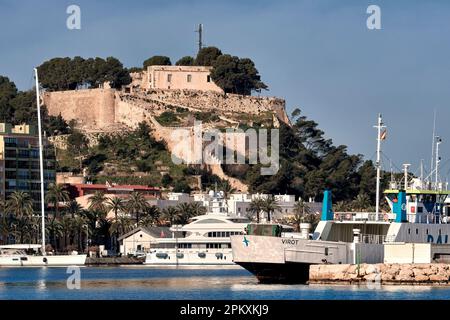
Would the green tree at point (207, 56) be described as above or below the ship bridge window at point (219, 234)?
above

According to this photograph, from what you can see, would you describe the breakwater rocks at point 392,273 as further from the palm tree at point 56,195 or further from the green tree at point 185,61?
the green tree at point 185,61

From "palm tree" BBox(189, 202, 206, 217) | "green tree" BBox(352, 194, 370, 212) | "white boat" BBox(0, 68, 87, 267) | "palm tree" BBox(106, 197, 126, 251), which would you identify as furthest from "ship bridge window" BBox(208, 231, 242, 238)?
"green tree" BBox(352, 194, 370, 212)

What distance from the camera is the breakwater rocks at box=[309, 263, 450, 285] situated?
4859 centimetres

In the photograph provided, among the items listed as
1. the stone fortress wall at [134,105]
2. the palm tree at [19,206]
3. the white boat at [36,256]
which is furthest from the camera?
the stone fortress wall at [134,105]

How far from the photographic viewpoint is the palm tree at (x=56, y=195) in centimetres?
12117

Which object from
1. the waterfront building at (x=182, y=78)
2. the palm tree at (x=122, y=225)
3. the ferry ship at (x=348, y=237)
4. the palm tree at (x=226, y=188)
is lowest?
the palm tree at (x=122, y=225)

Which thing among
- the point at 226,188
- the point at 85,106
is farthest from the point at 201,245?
the point at 85,106

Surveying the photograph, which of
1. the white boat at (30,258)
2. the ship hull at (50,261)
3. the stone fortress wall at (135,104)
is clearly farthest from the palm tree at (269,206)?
the ship hull at (50,261)

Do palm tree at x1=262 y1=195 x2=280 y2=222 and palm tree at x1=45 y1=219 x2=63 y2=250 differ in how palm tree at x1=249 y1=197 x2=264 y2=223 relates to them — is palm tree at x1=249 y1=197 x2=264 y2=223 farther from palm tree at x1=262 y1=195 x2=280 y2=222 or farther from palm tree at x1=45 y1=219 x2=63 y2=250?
palm tree at x1=45 y1=219 x2=63 y2=250

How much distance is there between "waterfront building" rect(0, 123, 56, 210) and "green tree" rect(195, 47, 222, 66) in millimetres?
38835

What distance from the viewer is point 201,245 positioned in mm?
102438

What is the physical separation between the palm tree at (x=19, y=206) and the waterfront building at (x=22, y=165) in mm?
6064

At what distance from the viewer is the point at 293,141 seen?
158 metres
